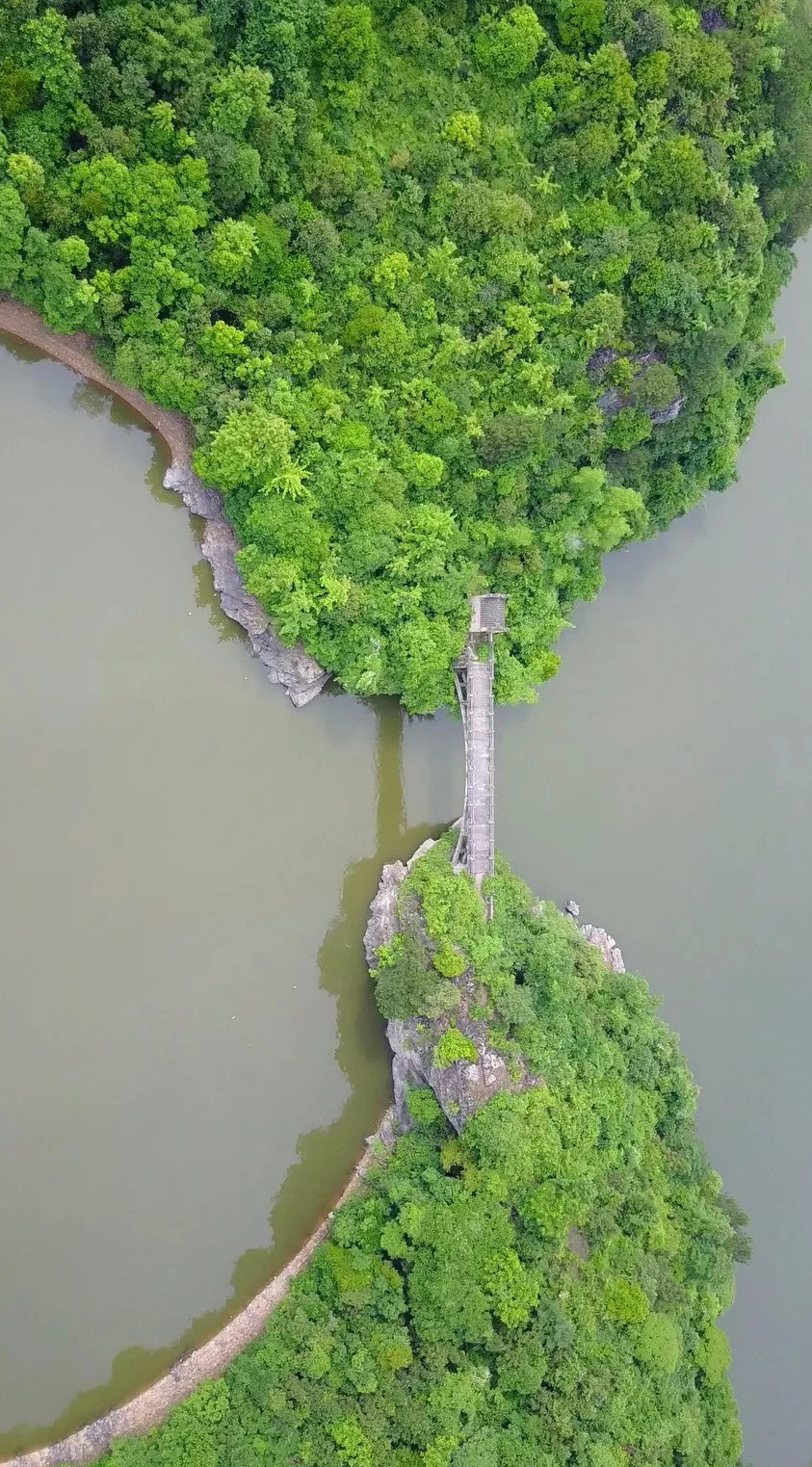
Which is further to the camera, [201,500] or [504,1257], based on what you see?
[201,500]

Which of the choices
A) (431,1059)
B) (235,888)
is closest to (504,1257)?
(431,1059)

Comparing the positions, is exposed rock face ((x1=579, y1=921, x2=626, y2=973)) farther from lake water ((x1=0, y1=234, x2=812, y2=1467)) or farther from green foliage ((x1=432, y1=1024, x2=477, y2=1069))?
green foliage ((x1=432, y1=1024, x2=477, y2=1069))

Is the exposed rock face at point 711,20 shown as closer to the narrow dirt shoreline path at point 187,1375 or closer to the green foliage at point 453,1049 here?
the green foliage at point 453,1049

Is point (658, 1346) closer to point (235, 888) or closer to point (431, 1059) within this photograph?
point (431, 1059)

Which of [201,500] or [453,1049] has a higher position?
[201,500]

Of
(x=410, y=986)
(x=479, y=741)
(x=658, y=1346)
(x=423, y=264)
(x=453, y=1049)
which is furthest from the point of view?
(x=479, y=741)
